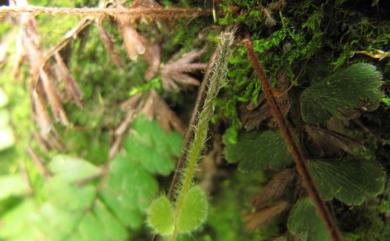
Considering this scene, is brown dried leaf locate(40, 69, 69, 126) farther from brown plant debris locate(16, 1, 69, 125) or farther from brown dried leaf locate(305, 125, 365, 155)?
brown dried leaf locate(305, 125, 365, 155)

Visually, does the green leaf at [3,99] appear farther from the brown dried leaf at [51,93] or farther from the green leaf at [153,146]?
the green leaf at [153,146]

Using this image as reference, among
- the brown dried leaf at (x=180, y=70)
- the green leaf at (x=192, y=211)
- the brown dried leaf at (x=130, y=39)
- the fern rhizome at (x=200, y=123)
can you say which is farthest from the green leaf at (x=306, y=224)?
the brown dried leaf at (x=130, y=39)

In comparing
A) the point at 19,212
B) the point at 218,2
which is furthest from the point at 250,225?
the point at 19,212

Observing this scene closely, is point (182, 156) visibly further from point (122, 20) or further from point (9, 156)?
point (9, 156)

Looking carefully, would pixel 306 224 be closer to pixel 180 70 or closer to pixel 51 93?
pixel 180 70

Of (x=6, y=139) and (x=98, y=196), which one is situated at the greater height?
(x=6, y=139)

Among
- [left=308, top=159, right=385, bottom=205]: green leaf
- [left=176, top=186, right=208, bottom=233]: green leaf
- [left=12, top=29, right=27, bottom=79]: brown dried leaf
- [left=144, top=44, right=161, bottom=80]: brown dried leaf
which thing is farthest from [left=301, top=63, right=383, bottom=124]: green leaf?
[left=12, top=29, right=27, bottom=79]: brown dried leaf

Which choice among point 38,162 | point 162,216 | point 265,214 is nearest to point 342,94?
point 265,214
